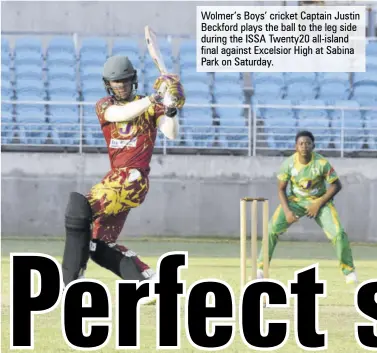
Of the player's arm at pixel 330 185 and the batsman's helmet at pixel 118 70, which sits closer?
the batsman's helmet at pixel 118 70

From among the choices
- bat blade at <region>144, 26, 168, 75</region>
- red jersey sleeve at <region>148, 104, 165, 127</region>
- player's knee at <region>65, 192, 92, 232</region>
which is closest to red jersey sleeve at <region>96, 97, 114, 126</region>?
red jersey sleeve at <region>148, 104, 165, 127</region>

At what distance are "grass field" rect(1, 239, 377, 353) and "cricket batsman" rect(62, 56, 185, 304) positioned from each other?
17.5 inches

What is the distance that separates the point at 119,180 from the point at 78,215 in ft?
1.65

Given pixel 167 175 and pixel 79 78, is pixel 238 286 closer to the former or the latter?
pixel 167 175

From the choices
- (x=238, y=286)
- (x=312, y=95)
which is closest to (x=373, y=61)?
(x=312, y=95)

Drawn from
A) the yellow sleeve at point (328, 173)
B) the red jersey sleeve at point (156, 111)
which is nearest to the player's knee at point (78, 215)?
the red jersey sleeve at point (156, 111)

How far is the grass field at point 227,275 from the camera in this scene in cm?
1019

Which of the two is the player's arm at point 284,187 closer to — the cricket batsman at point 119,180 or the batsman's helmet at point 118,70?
the cricket batsman at point 119,180

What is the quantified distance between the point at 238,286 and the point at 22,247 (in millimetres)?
6358

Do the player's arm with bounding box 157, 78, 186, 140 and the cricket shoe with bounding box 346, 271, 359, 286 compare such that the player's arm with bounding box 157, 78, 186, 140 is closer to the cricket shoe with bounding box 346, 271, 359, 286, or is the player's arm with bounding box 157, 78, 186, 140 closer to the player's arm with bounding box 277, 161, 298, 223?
the player's arm with bounding box 277, 161, 298, 223

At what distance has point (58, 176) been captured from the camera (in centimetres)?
2211

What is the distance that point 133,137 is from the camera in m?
12.1

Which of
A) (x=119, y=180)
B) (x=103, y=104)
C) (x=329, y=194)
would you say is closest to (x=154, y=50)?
(x=103, y=104)

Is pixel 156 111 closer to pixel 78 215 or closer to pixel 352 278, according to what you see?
pixel 78 215
